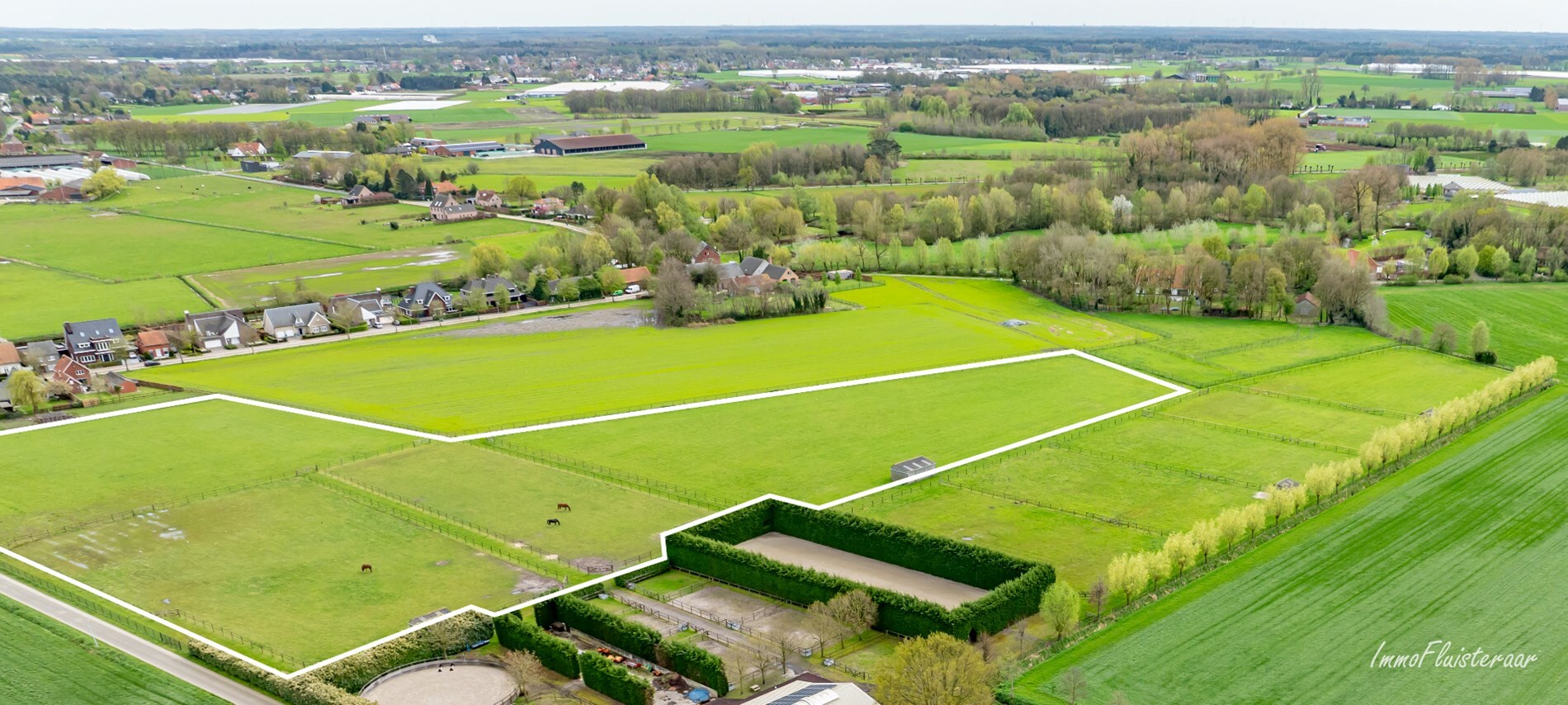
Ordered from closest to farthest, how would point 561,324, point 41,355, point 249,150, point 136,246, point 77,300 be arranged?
point 41,355, point 561,324, point 77,300, point 136,246, point 249,150

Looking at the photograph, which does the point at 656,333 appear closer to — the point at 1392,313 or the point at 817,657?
the point at 817,657

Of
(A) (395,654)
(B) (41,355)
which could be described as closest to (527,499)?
(A) (395,654)

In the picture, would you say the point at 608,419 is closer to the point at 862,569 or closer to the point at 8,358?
the point at 862,569

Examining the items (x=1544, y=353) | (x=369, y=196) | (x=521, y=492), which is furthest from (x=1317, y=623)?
(x=369, y=196)

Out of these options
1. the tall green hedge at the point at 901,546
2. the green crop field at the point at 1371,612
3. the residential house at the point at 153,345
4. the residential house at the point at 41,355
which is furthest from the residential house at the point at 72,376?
the green crop field at the point at 1371,612

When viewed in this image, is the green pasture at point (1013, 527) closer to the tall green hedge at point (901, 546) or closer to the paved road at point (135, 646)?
the tall green hedge at point (901, 546)
